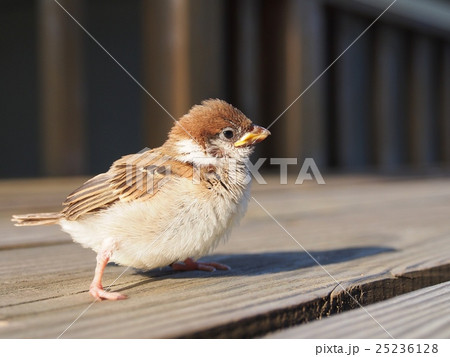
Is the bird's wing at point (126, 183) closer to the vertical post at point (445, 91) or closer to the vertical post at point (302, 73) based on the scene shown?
the vertical post at point (302, 73)

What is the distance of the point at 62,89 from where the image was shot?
5.91 meters

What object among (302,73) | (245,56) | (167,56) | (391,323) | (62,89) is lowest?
(391,323)

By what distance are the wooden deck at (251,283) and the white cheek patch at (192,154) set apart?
1.05ft

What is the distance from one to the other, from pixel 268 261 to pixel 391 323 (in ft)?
2.60

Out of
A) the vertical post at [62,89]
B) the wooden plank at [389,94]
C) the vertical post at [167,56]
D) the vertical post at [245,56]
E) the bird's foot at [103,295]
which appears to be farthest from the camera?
the wooden plank at [389,94]

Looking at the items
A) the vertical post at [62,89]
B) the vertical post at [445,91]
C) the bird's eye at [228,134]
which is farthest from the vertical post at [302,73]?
the bird's eye at [228,134]

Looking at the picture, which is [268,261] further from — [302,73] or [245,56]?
[302,73]

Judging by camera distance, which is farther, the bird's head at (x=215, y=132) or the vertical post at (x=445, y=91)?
the vertical post at (x=445, y=91)

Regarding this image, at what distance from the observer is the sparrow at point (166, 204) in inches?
64.2

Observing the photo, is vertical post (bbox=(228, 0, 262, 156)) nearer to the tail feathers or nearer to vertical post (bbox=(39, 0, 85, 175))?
vertical post (bbox=(39, 0, 85, 175))

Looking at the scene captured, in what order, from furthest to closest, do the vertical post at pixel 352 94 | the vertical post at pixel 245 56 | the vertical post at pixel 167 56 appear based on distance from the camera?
1. the vertical post at pixel 352 94
2. the vertical post at pixel 245 56
3. the vertical post at pixel 167 56

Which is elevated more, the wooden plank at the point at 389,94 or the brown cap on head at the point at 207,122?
the wooden plank at the point at 389,94

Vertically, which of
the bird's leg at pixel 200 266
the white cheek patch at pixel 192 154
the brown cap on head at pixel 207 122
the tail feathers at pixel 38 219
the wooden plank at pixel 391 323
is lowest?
the wooden plank at pixel 391 323

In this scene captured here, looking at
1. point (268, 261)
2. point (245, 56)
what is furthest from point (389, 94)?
point (268, 261)
